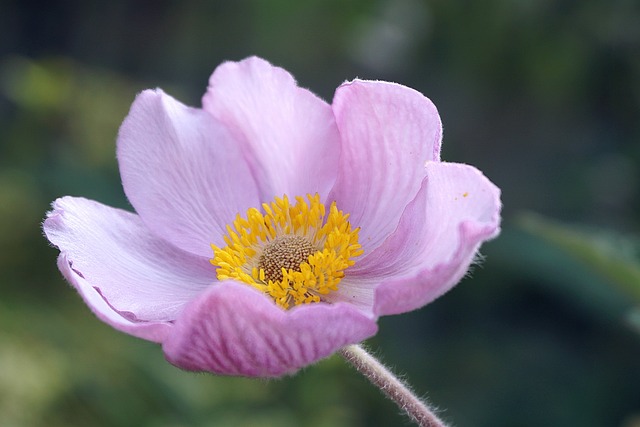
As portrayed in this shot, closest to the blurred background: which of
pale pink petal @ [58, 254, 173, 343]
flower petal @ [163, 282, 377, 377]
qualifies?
flower petal @ [163, 282, 377, 377]

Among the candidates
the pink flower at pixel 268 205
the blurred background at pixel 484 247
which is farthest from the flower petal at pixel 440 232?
the blurred background at pixel 484 247

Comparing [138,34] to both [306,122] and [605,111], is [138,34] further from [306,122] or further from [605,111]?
[306,122]

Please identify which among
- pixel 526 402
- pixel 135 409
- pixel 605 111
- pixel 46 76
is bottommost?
pixel 135 409

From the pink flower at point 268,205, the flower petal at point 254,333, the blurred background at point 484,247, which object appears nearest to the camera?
the flower petal at point 254,333

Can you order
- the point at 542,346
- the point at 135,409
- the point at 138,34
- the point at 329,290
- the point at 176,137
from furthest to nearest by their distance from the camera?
the point at 138,34 < the point at 542,346 < the point at 135,409 < the point at 176,137 < the point at 329,290

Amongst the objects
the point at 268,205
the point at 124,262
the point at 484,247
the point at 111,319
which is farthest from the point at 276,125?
the point at 484,247

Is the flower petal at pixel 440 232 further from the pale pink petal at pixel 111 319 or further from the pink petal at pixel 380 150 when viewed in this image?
the pale pink petal at pixel 111 319

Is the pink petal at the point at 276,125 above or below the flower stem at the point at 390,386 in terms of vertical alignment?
above

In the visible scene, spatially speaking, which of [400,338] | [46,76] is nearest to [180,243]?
[400,338]
